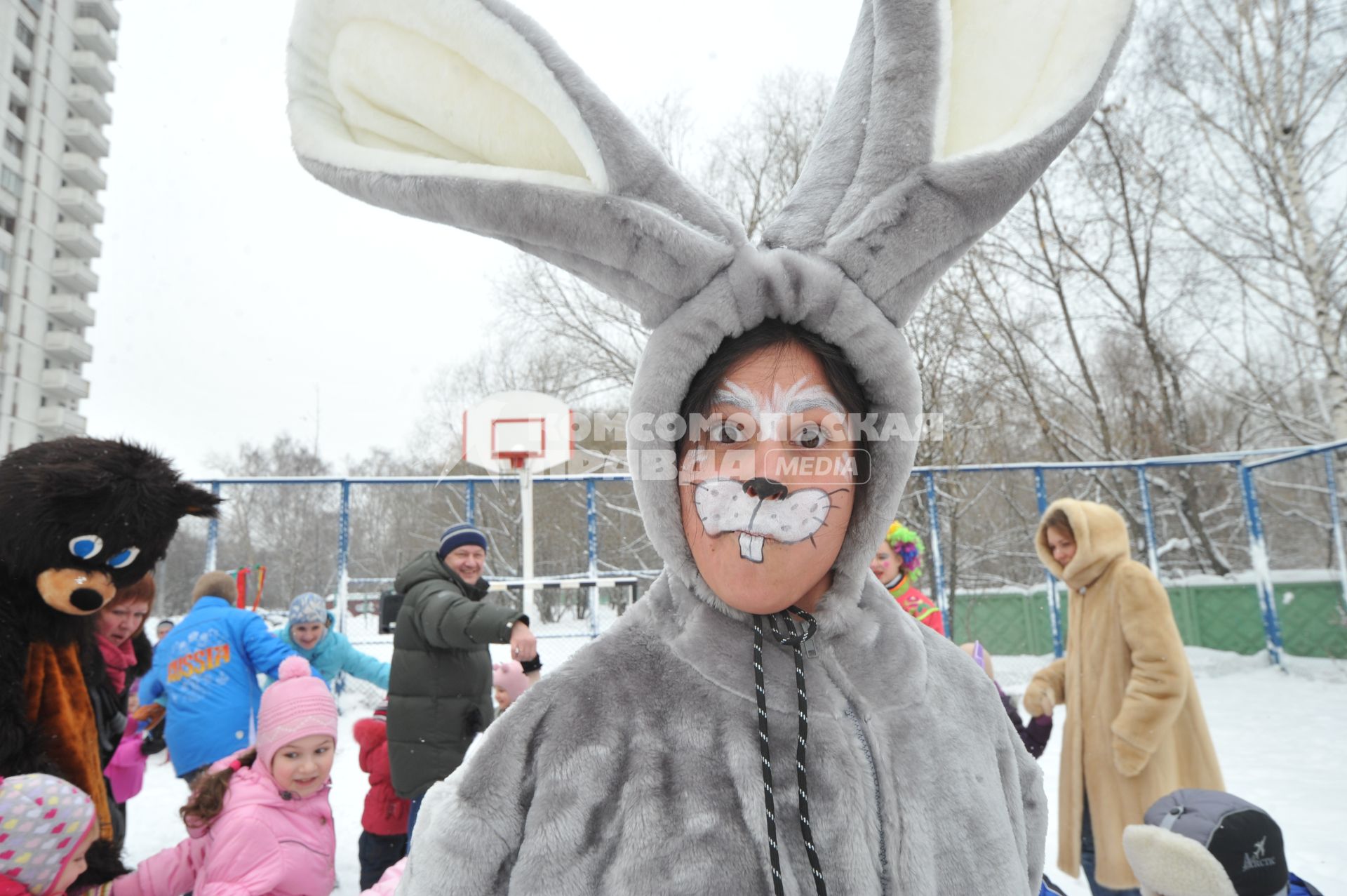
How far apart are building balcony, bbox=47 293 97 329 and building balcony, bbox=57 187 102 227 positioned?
4497 mm

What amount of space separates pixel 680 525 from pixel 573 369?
15351 mm

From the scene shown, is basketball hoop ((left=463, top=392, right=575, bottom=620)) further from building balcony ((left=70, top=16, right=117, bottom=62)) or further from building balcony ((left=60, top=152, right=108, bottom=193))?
building balcony ((left=70, top=16, right=117, bottom=62))

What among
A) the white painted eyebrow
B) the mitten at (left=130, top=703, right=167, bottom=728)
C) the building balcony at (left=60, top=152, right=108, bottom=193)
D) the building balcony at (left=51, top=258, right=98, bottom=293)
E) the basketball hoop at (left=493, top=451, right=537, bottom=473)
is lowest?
the mitten at (left=130, top=703, right=167, bottom=728)

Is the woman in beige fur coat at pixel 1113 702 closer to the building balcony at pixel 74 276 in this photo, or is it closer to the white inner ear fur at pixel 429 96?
the white inner ear fur at pixel 429 96

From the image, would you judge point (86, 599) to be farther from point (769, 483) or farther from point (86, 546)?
point (769, 483)

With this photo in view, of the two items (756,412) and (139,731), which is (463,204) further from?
(139,731)

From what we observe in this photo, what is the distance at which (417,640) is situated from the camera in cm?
343

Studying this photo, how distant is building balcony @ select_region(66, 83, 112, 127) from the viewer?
1746 inches

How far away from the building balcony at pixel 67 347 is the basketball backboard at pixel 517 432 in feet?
143

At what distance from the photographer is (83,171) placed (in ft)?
146

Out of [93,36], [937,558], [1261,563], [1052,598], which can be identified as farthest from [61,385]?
[1261,563]

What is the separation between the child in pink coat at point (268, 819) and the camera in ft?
7.24

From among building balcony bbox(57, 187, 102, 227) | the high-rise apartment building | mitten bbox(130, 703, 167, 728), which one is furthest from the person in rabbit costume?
building balcony bbox(57, 187, 102, 227)

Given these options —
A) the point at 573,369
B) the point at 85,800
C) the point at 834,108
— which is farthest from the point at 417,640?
the point at 573,369
